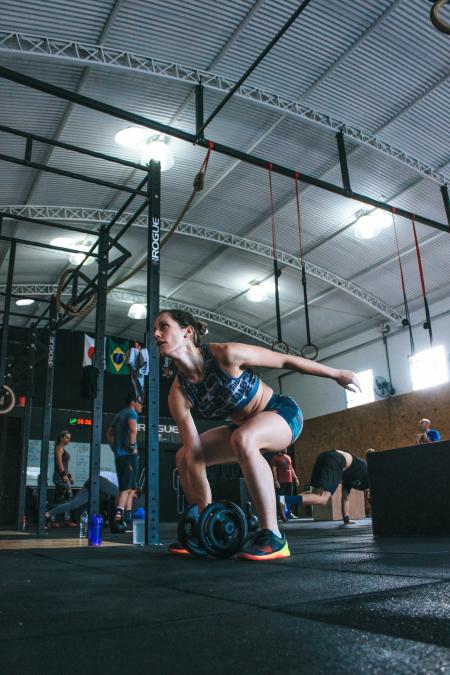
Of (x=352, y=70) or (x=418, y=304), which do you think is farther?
(x=418, y=304)

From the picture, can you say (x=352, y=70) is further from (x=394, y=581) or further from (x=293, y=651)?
(x=293, y=651)

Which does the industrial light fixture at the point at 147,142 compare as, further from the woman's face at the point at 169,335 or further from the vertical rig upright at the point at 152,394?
the woman's face at the point at 169,335

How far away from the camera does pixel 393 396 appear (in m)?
11.6

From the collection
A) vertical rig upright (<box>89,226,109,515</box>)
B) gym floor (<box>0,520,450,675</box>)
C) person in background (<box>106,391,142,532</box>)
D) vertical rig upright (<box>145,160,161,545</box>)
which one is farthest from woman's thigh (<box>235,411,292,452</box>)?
person in background (<box>106,391,142,532</box>)

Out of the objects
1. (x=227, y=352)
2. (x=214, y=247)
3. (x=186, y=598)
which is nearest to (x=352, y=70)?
(x=214, y=247)

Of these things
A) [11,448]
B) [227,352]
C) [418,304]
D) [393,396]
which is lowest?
[227,352]

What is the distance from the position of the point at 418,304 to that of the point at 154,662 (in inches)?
468

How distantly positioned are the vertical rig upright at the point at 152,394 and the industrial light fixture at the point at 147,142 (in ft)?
10.5

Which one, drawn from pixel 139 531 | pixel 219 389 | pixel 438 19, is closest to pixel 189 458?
pixel 219 389

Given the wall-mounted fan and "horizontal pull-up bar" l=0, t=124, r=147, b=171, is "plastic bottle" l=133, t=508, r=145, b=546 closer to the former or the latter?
"horizontal pull-up bar" l=0, t=124, r=147, b=171

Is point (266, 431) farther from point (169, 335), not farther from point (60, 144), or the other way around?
point (60, 144)

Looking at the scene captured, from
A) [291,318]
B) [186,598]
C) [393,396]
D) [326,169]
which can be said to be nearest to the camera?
[186,598]

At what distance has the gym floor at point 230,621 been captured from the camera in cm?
65

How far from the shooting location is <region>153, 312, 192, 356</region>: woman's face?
215 cm
